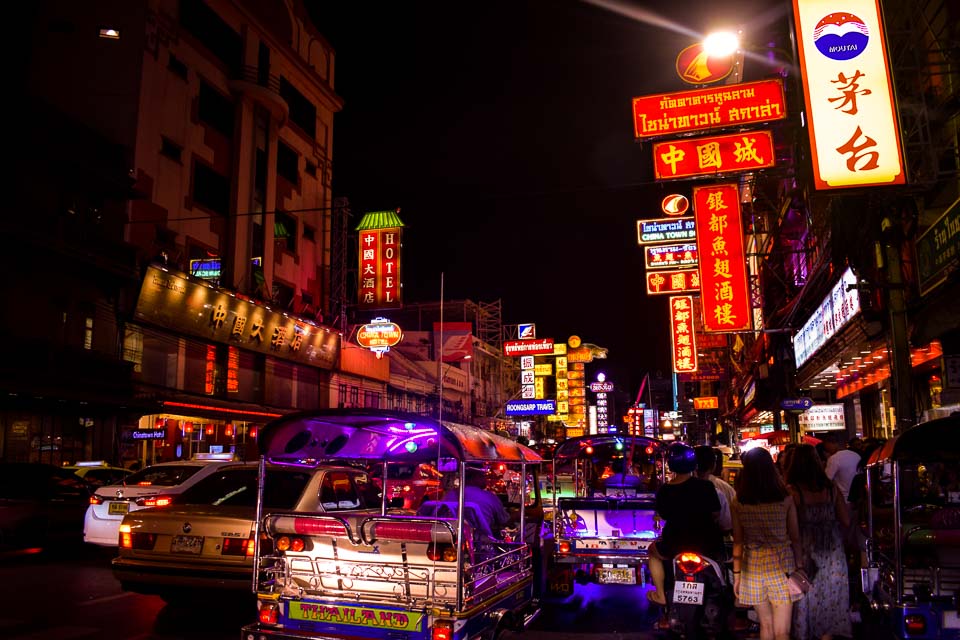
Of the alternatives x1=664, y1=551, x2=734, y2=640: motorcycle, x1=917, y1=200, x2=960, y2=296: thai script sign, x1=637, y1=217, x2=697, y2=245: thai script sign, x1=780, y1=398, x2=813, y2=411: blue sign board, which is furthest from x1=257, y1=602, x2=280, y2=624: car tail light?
x1=637, y1=217, x2=697, y2=245: thai script sign

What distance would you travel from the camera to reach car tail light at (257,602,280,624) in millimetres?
6223

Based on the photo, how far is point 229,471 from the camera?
10.1 meters

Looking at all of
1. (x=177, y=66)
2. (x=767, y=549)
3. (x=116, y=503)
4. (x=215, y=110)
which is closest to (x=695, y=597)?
(x=767, y=549)

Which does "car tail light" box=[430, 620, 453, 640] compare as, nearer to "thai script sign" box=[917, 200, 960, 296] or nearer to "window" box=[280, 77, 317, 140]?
"thai script sign" box=[917, 200, 960, 296]

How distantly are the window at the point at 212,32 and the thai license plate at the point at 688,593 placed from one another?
28.6m

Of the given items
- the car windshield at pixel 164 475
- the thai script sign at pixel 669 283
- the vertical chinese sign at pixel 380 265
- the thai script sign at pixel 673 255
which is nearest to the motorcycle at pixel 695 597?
the car windshield at pixel 164 475

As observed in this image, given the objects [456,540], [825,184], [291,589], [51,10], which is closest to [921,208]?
[825,184]

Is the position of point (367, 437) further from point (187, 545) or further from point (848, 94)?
point (848, 94)

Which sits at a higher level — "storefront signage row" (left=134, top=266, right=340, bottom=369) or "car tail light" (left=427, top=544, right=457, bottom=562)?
"storefront signage row" (left=134, top=266, right=340, bottom=369)

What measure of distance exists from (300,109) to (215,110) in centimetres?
714

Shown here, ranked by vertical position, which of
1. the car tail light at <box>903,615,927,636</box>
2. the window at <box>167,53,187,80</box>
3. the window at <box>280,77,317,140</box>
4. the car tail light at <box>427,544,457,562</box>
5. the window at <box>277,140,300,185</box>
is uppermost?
the window at <box>280,77,317,140</box>

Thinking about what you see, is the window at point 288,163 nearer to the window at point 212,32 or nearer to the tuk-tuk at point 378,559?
the window at point 212,32

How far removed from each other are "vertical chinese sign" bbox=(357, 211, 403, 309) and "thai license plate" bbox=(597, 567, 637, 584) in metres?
22.9

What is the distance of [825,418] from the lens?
80.3ft
